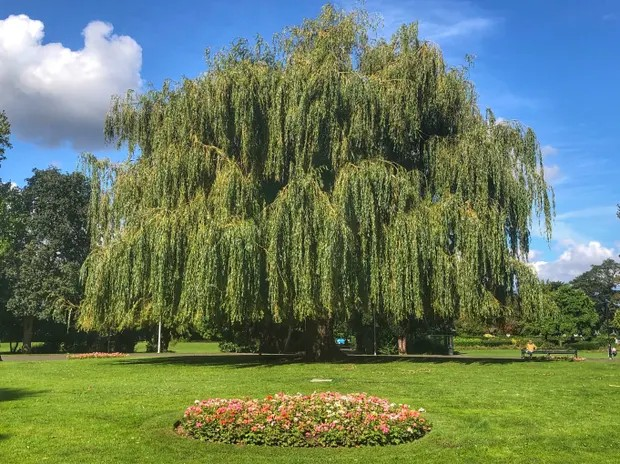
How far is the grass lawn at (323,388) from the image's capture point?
7305 mm

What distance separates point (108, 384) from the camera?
51.1 feet

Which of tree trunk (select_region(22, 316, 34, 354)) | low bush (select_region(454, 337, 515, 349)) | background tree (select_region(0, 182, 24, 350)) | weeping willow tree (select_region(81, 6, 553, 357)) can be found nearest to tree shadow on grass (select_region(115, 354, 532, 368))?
weeping willow tree (select_region(81, 6, 553, 357))

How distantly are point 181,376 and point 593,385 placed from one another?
36.5 feet

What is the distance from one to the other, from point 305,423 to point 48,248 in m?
38.8

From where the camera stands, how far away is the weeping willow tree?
18.7 m

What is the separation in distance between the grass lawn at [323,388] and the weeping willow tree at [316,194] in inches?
103

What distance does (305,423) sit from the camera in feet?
25.7

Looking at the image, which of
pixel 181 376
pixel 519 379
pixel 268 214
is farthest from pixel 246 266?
pixel 519 379

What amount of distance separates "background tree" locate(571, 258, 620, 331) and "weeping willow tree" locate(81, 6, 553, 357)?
324 feet

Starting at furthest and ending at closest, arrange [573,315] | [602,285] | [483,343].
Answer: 1. [602,285]
2. [573,315]
3. [483,343]

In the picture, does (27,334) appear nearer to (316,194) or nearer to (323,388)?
(316,194)

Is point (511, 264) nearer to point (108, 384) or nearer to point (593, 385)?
point (593, 385)

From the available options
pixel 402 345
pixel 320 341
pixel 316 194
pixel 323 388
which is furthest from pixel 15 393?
pixel 402 345

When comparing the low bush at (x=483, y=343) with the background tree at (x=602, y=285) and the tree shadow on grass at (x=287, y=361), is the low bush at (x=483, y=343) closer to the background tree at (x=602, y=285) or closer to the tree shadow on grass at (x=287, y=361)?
the tree shadow on grass at (x=287, y=361)
